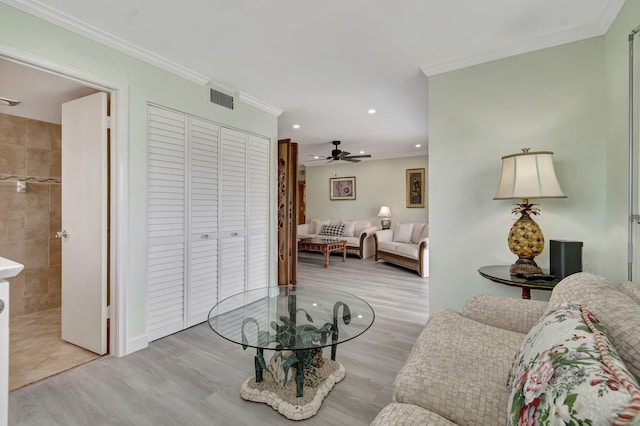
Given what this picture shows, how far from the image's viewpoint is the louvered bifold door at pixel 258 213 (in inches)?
140

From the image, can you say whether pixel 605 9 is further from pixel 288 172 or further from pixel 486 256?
pixel 288 172

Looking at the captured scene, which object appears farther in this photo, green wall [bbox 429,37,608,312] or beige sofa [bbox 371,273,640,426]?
green wall [bbox 429,37,608,312]

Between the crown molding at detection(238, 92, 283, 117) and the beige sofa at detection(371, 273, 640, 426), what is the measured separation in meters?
2.92

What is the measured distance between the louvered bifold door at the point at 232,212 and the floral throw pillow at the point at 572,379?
9.21 ft

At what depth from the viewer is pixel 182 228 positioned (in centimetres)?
279

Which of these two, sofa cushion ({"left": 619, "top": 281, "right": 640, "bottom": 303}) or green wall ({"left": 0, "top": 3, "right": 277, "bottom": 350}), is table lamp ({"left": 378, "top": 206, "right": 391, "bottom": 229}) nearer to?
green wall ({"left": 0, "top": 3, "right": 277, "bottom": 350})

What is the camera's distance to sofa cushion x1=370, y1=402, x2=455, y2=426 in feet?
2.90

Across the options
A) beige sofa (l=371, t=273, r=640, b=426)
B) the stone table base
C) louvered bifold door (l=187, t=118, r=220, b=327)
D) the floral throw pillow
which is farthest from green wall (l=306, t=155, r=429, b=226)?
the floral throw pillow

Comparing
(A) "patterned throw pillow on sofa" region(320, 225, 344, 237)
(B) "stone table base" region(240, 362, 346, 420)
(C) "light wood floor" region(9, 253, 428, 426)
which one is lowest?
(C) "light wood floor" region(9, 253, 428, 426)

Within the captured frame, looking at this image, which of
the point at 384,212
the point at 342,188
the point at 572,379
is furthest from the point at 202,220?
Result: the point at 342,188

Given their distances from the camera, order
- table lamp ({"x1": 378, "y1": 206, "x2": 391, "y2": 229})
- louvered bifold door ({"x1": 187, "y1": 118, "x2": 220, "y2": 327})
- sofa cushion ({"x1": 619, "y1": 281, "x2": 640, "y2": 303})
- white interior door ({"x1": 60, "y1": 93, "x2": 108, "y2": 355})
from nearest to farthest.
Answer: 1. sofa cushion ({"x1": 619, "y1": 281, "x2": 640, "y2": 303})
2. white interior door ({"x1": 60, "y1": 93, "x2": 108, "y2": 355})
3. louvered bifold door ({"x1": 187, "y1": 118, "x2": 220, "y2": 327})
4. table lamp ({"x1": 378, "y1": 206, "x2": 391, "y2": 229})

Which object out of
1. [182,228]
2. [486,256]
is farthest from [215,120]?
[486,256]

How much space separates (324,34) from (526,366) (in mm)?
2287

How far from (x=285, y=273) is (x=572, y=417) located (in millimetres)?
3710
